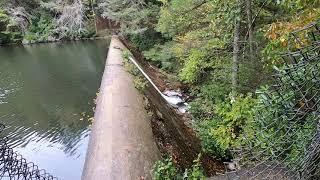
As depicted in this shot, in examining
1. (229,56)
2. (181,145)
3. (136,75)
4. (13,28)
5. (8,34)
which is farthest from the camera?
(13,28)

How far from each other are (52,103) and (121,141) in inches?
452

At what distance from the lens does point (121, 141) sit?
21.6 feet

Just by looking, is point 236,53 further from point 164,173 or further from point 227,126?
point 164,173

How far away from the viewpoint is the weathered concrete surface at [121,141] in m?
5.64

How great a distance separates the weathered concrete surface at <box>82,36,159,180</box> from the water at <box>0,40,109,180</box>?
9.00 feet

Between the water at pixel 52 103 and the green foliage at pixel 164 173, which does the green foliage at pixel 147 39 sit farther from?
the green foliage at pixel 164 173

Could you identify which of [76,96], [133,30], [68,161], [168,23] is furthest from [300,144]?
[133,30]

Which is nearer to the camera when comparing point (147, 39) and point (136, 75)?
point (136, 75)

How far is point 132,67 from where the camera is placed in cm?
1372

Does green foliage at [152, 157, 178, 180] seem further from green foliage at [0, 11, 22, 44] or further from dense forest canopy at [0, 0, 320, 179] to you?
green foliage at [0, 11, 22, 44]

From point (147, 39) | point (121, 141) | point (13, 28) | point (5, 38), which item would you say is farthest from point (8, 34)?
point (121, 141)

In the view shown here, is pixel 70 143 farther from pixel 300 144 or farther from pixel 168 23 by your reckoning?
pixel 300 144

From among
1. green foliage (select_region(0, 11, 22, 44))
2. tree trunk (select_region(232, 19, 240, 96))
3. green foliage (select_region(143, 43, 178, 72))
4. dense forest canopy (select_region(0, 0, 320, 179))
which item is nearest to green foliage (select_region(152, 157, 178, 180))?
dense forest canopy (select_region(0, 0, 320, 179))

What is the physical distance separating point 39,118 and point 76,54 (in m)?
15.3
